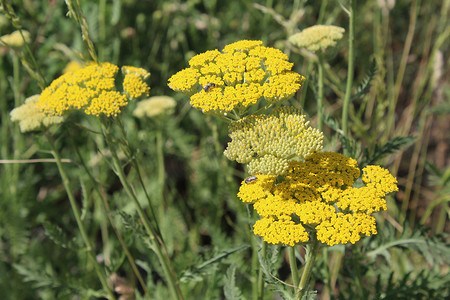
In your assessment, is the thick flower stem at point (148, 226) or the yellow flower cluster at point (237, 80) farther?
the thick flower stem at point (148, 226)

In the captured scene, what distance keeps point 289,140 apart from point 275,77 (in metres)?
0.26

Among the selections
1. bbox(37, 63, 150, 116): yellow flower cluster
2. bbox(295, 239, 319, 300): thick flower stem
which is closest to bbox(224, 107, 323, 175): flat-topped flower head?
bbox(295, 239, 319, 300): thick flower stem

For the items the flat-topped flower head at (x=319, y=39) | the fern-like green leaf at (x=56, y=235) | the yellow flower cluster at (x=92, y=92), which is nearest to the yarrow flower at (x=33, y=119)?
→ the yellow flower cluster at (x=92, y=92)

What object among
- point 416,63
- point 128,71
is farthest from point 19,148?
point 416,63

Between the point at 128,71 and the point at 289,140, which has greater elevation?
the point at 128,71

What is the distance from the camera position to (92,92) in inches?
67.4

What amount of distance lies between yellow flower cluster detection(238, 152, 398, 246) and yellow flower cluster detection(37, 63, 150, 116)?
0.63 meters

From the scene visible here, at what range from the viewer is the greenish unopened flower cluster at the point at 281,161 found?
1.45m

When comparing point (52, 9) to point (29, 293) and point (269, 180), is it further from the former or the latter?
point (269, 180)

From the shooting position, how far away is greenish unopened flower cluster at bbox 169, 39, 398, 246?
1454 millimetres

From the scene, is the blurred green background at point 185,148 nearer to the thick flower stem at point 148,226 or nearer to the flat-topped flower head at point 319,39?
the flat-topped flower head at point 319,39

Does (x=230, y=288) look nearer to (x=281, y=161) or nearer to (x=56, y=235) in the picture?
(x=281, y=161)

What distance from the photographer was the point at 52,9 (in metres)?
3.76

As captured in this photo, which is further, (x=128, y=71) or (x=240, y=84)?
(x=128, y=71)
